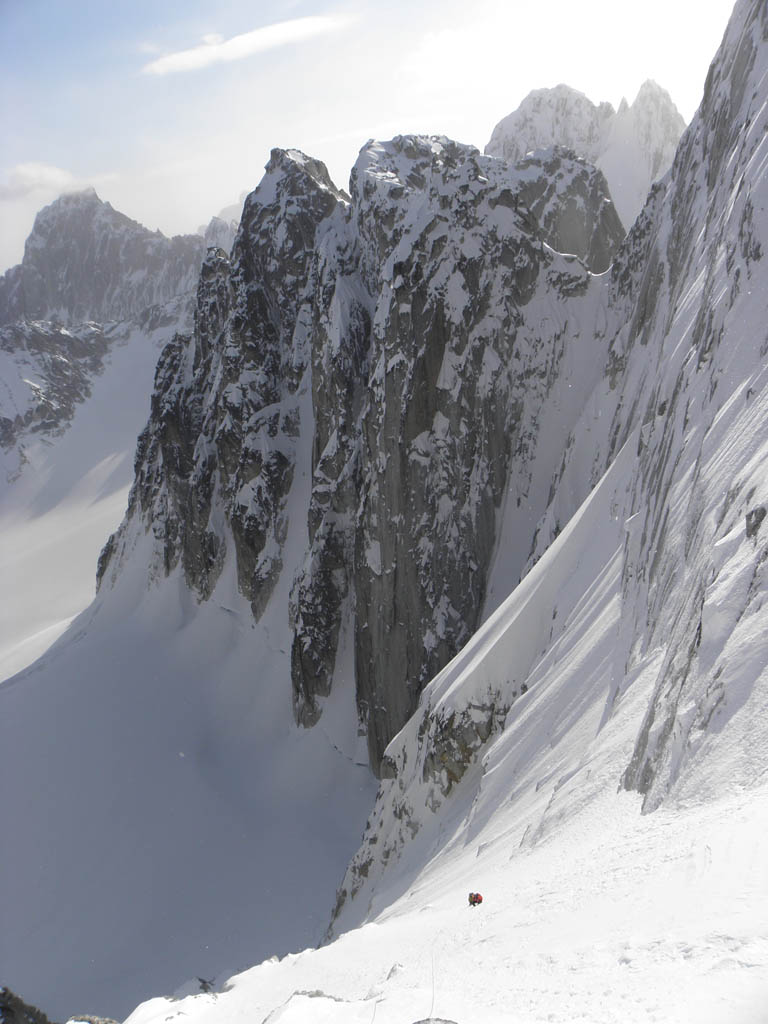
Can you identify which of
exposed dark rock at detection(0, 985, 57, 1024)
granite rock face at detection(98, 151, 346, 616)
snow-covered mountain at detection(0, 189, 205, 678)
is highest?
snow-covered mountain at detection(0, 189, 205, 678)

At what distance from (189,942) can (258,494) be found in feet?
81.4

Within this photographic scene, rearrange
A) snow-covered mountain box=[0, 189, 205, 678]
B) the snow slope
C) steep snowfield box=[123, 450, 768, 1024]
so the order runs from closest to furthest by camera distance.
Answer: steep snowfield box=[123, 450, 768, 1024], the snow slope, snow-covered mountain box=[0, 189, 205, 678]

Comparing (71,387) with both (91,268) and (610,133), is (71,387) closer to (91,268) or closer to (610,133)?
(91,268)

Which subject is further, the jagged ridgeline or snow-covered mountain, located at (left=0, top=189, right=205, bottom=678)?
snow-covered mountain, located at (left=0, top=189, right=205, bottom=678)

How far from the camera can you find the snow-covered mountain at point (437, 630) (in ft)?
22.5

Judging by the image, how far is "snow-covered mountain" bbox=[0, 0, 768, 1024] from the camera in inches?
270

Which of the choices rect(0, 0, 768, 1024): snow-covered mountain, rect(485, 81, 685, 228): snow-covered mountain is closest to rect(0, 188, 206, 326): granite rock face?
rect(485, 81, 685, 228): snow-covered mountain

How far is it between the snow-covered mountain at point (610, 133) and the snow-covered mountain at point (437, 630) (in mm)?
35445

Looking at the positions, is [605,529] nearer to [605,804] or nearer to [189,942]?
[605,804]

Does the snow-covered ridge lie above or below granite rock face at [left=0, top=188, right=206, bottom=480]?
below

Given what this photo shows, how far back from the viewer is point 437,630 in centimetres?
3175

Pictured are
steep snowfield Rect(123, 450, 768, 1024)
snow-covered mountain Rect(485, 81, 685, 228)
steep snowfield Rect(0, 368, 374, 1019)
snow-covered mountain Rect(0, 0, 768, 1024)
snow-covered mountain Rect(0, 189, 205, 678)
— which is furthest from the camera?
snow-covered mountain Rect(0, 189, 205, 678)

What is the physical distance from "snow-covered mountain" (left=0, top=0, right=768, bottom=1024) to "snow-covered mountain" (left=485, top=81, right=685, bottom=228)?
3545 centimetres

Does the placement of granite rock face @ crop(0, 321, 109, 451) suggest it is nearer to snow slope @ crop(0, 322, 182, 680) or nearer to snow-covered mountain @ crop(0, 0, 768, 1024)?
snow slope @ crop(0, 322, 182, 680)
